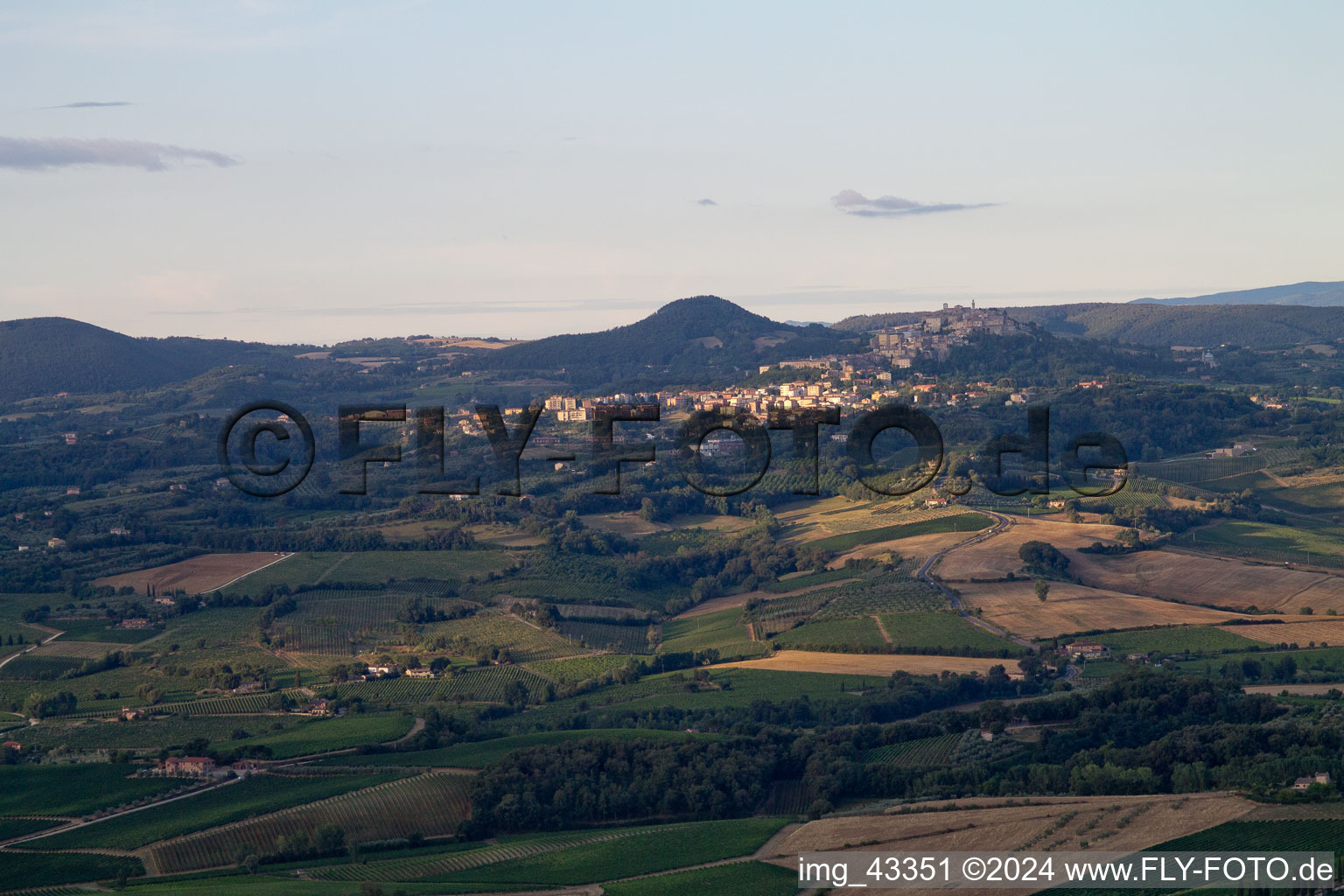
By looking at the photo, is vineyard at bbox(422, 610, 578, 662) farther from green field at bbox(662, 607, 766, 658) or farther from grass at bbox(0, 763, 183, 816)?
grass at bbox(0, 763, 183, 816)

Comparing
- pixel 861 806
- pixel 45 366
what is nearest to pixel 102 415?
pixel 45 366

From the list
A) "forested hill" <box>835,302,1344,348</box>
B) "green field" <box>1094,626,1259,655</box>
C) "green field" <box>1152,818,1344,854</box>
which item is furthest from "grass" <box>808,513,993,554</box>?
"forested hill" <box>835,302,1344,348</box>

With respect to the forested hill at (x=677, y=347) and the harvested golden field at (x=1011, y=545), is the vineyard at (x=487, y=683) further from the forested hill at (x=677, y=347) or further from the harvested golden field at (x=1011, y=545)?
the forested hill at (x=677, y=347)

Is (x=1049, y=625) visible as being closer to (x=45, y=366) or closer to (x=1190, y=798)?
(x=1190, y=798)

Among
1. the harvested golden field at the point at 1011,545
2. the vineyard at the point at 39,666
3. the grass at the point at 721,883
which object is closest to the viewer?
the grass at the point at 721,883

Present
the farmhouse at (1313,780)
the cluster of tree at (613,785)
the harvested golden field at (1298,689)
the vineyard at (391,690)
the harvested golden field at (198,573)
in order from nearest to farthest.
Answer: the farmhouse at (1313,780)
the cluster of tree at (613,785)
the harvested golden field at (1298,689)
the vineyard at (391,690)
the harvested golden field at (198,573)

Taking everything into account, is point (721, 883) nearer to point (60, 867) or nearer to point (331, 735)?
point (60, 867)

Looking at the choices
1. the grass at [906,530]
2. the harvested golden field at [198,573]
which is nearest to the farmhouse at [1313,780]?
the grass at [906,530]
